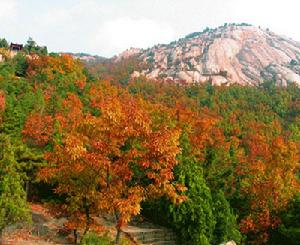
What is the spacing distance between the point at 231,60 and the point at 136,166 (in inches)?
5400

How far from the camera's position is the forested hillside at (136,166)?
11641 millimetres

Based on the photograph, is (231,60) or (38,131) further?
(231,60)

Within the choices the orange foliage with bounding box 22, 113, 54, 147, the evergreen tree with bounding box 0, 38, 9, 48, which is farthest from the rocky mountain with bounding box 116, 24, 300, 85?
the orange foliage with bounding box 22, 113, 54, 147

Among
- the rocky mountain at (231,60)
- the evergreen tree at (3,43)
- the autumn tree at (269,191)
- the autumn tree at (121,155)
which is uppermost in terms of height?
the rocky mountain at (231,60)

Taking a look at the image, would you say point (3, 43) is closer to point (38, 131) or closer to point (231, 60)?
point (38, 131)

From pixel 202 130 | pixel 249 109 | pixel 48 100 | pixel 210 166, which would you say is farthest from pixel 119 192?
pixel 249 109

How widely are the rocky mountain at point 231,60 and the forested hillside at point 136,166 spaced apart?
58673mm

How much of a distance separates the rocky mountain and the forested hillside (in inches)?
2310

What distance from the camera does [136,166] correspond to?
13.2 metres

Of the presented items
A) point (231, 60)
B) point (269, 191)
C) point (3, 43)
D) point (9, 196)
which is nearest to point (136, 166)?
point (9, 196)

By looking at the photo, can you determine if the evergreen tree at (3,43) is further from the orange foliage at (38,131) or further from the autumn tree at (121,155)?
the autumn tree at (121,155)

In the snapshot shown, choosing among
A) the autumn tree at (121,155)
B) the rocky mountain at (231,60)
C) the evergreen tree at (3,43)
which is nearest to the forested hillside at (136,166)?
the autumn tree at (121,155)

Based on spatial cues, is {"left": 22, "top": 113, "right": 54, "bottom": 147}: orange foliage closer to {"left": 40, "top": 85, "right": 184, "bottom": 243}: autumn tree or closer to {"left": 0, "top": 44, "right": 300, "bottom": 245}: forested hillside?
{"left": 0, "top": 44, "right": 300, "bottom": 245}: forested hillside

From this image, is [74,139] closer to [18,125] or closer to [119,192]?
[119,192]
